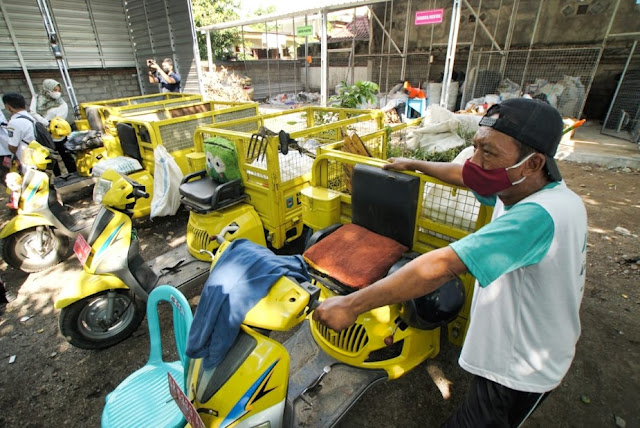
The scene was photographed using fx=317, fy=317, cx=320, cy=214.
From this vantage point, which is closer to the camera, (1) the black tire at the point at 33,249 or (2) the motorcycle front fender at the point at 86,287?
(2) the motorcycle front fender at the point at 86,287

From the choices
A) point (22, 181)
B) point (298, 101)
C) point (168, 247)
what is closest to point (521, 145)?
point (168, 247)

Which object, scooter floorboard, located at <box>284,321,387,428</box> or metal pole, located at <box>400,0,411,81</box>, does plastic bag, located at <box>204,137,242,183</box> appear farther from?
metal pole, located at <box>400,0,411,81</box>

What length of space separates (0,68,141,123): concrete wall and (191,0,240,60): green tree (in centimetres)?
832

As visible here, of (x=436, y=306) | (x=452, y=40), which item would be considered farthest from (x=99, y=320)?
(x=452, y=40)

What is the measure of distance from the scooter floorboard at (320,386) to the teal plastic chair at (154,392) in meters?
0.61

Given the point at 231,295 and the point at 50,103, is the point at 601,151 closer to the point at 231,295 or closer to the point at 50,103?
the point at 231,295

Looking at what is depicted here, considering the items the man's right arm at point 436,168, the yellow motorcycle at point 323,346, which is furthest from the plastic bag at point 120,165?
the man's right arm at point 436,168

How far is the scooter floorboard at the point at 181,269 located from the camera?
2973 millimetres

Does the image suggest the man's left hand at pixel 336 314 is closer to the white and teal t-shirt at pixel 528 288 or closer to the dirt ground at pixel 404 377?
the white and teal t-shirt at pixel 528 288

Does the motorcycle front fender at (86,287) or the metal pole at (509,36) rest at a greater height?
the metal pole at (509,36)

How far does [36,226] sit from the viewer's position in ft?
11.9

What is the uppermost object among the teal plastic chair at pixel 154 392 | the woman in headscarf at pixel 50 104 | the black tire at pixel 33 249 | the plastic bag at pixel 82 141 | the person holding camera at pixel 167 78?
the person holding camera at pixel 167 78

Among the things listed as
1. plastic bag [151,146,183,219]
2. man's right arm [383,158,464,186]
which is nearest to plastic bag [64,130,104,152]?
plastic bag [151,146,183,219]

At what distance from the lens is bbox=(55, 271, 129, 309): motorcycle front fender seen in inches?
92.1
